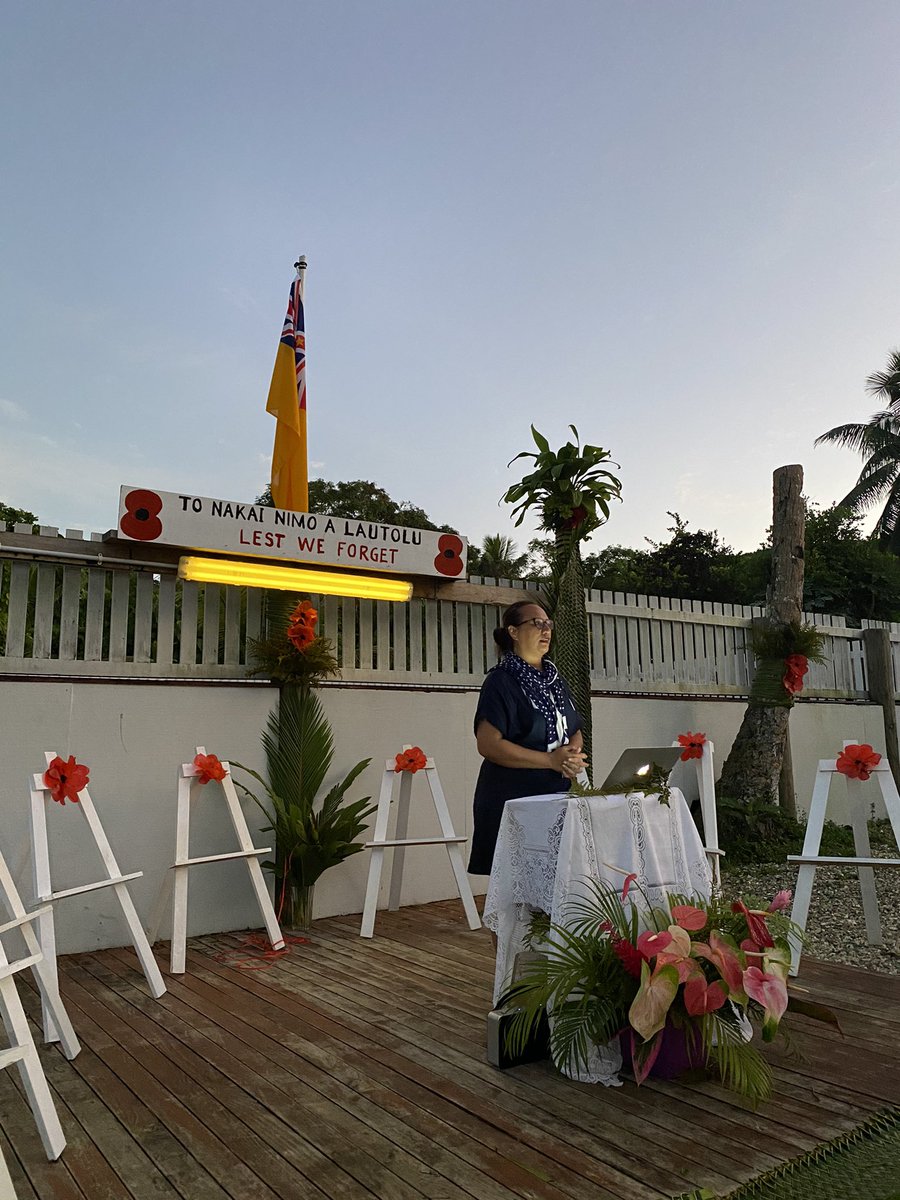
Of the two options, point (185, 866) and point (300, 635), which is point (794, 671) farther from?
point (185, 866)

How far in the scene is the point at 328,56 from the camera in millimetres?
7215

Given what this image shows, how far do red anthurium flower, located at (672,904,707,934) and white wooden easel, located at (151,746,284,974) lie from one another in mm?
2304

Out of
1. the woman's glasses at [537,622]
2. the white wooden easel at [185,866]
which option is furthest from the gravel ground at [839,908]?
the white wooden easel at [185,866]

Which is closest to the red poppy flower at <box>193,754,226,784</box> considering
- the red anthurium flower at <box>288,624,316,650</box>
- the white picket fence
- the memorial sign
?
the white picket fence

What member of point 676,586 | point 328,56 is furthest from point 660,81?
point 676,586

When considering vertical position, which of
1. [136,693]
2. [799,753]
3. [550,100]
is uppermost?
[550,100]

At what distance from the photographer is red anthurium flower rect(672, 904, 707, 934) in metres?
2.41

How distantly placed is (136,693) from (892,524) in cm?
2668

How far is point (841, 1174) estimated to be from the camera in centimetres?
186

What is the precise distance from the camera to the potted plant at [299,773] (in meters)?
4.77

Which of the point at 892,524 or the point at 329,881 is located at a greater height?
the point at 892,524

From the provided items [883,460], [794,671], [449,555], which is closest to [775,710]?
[794,671]

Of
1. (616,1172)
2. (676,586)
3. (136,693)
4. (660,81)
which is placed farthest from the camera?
(676,586)

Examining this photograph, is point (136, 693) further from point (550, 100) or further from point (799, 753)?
point (550, 100)
